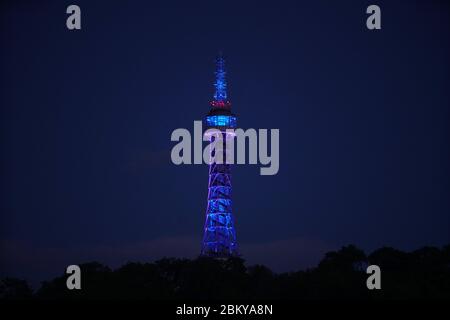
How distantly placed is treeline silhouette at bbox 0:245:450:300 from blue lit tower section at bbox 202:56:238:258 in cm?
2184

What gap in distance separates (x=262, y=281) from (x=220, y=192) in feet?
134

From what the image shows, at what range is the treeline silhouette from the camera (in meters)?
49.3

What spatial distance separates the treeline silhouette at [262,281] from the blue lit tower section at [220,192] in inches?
860

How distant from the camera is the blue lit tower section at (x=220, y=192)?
93.7 metres

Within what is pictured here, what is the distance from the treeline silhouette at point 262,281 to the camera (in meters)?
49.3

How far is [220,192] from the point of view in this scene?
96.3 m

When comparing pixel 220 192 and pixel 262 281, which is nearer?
pixel 262 281

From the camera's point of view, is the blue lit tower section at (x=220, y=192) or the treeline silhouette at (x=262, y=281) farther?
the blue lit tower section at (x=220, y=192)
